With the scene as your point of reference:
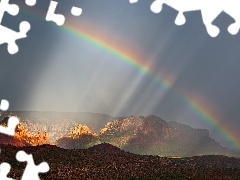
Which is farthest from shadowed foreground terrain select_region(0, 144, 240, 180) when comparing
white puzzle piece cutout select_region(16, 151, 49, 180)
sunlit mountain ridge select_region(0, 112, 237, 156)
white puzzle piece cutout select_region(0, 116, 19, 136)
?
sunlit mountain ridge select_region(0, 112, 237, 156)

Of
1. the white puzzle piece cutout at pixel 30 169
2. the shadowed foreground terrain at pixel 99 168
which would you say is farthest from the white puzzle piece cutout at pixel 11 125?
the shadowed foreground terrain at pixel 99 168

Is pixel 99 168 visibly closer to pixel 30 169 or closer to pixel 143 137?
pixel 30 169

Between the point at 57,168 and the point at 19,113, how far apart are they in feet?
420

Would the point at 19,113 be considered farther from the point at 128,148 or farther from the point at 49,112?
the point at 128,148

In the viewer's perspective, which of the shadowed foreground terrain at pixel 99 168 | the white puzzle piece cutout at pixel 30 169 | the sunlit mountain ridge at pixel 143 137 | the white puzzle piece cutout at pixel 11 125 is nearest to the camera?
the white puzzle piece cutout at pixel 30 169

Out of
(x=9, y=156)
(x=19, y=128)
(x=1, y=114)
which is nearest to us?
(x=9, y=156)

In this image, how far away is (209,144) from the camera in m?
137

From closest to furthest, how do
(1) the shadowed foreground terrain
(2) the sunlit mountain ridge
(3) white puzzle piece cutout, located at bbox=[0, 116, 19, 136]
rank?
1. (3) white puzzle piece cutout, located at bbox=[0, 116, 19, 136]
2. (1) the shadowed foreground terrain
3. (2) the sunlit mountain ridge

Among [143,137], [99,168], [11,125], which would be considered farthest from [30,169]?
[143,137]

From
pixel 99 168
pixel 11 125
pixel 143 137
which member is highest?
pixel 143 137

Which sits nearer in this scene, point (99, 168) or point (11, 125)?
point (11, 125)

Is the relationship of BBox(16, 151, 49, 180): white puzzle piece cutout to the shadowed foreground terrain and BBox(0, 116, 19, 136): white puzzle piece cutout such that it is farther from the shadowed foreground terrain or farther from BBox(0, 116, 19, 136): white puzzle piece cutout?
the shadowed foreground terrain

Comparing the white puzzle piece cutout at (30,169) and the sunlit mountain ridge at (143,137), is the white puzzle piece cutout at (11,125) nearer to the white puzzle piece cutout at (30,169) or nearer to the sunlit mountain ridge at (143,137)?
the white puzzle piece cutout at (30,169)

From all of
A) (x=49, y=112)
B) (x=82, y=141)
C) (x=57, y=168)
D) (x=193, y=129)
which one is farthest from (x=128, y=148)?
(x=57, y=168)
